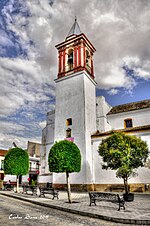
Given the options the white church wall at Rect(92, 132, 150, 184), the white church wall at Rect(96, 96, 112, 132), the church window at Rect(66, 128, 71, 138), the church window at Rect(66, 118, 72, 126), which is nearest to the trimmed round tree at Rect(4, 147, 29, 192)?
the church window at Rect(66, 128, 71, 138)

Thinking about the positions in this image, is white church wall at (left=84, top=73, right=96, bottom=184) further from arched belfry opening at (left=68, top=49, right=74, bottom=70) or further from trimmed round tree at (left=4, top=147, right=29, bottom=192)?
trimmed round tree at (left=4, top=147, right=29, bottom=192)

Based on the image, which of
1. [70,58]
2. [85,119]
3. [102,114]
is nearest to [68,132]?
[85,119]

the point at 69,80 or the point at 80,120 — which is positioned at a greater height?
the point at 69,80

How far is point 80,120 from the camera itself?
2197cm

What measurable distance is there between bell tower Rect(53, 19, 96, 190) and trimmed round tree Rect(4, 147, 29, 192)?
4253 mm

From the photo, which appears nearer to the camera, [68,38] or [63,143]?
[63,143]

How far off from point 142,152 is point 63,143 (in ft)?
20.8

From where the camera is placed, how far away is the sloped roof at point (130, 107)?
24.6 m

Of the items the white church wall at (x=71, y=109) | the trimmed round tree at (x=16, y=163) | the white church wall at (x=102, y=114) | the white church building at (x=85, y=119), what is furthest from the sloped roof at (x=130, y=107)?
the trimmed round tree at (x=16, y=163)

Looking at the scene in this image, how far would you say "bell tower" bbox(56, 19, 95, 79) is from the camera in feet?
80.3

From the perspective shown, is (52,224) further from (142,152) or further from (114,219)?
(142,152)

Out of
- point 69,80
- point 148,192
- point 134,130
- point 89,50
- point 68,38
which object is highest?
point 68,38

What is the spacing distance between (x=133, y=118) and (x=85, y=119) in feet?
24.0

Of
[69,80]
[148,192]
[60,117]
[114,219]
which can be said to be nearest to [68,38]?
[69,80]
